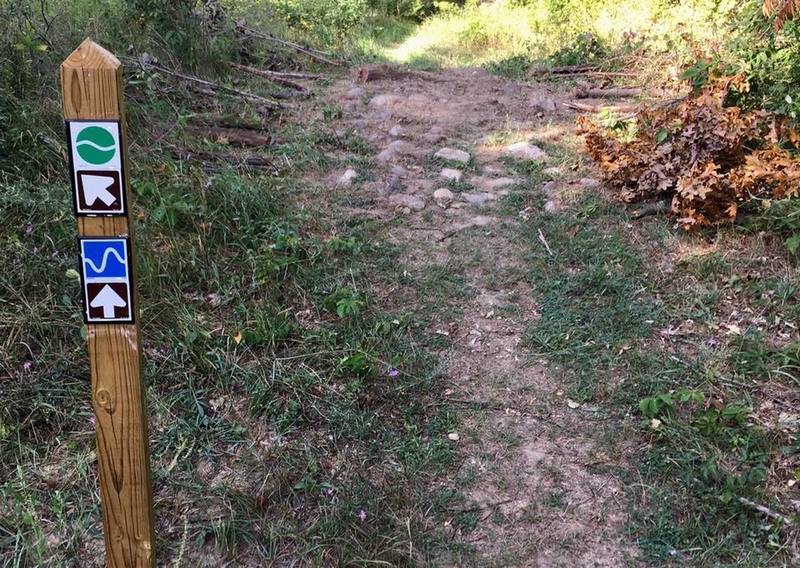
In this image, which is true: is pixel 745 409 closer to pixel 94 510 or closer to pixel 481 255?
pixel 481 255

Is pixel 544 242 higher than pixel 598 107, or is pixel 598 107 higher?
pixel 598 107

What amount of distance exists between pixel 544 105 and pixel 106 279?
606 cm

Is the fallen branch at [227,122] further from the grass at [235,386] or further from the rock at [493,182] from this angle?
the rock at [493,182]

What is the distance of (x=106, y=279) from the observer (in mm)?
1723

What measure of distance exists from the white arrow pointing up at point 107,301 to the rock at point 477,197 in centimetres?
373

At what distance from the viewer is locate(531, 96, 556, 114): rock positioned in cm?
691

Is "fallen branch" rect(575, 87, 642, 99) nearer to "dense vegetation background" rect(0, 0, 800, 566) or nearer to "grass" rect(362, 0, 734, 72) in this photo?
"grass" rect(362, 0, 734, 72)

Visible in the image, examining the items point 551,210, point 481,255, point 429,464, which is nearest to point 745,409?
point 429,464

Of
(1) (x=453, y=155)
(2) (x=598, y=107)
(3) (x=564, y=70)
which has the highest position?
(3) (x=564, y=70)

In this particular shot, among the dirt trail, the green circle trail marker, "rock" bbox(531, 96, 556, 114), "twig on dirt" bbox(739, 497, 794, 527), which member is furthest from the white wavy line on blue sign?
"rock" bbox(531, 96, 556, 114)

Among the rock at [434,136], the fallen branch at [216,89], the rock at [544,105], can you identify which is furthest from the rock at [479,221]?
the fallen branch at [216,89]

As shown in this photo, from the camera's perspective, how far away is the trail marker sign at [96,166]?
1625mm

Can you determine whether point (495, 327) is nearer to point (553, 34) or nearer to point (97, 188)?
point (97, 188)

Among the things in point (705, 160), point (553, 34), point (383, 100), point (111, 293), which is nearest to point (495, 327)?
point (705, 160)
